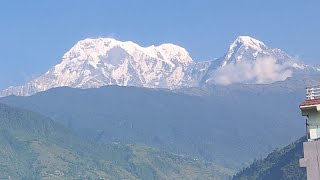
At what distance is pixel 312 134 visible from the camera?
2345 cm

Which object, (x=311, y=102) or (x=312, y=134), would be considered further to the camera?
(x=312, y=134)

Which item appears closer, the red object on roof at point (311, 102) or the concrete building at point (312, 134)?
the concrete building at point (312, 134)

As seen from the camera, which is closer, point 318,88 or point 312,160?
point 312,160

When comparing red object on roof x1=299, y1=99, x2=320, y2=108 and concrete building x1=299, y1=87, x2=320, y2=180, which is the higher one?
red object on roof x1=299, y1=99, x2=320, y2=108

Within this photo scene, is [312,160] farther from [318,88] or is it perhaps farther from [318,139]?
[318,88]

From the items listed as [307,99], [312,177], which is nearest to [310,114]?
[307,99]

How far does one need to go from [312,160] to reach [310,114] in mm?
1688

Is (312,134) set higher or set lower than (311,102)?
lower

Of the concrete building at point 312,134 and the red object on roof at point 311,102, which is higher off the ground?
the red object on roof at point 311,102

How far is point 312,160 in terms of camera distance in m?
22.2

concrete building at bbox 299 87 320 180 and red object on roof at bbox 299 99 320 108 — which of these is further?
red object on roof at bbox 299 99 320 108

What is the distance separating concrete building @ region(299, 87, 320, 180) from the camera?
871 inches

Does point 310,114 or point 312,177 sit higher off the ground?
point 310,114

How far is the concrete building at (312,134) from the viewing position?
2212 centimetres
